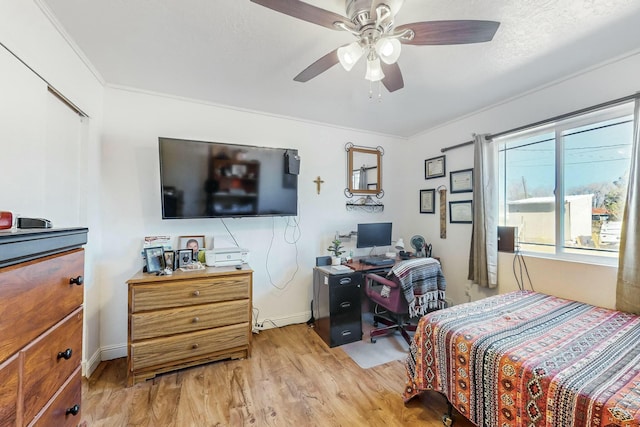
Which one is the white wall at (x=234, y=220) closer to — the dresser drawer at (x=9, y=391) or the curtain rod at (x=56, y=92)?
the curtain rod at (x=56, y=92)

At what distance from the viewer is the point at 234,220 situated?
108 inches

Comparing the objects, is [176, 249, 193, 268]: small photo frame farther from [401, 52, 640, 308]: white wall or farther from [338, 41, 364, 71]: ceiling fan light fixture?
[401, 52, 640, 308]: white wall

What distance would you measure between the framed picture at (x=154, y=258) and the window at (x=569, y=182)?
3352 mm

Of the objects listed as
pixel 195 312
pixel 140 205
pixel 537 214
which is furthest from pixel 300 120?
pixel 537 214

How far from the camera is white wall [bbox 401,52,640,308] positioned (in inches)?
76.6

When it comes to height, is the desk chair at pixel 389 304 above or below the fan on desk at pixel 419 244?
below

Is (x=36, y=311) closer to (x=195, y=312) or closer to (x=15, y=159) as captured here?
(x=15, y=159)

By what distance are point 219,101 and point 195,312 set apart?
6.61ft

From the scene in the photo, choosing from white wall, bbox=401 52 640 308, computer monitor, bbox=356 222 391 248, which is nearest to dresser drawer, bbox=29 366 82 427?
computer monitor, bbox=356 222 391 248

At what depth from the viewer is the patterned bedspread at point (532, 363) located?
41.4 inches

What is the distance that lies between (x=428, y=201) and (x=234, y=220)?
8.10 ft

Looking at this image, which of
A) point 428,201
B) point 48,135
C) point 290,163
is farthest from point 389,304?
point 48,135

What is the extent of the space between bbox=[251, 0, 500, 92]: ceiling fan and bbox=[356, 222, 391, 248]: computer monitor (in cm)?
201

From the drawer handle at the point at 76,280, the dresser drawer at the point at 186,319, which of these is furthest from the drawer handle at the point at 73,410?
the dresser drawer at the point at 186,319
